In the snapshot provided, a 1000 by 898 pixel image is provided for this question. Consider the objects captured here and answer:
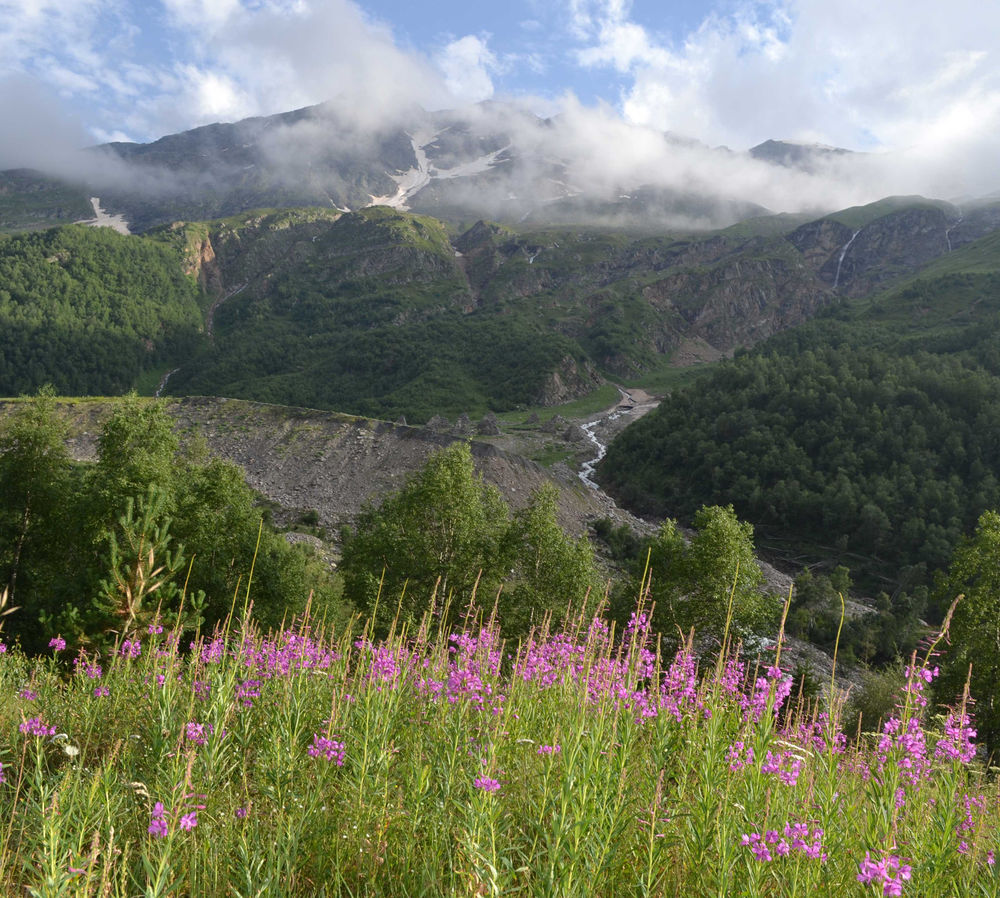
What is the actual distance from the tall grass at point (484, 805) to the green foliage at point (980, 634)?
62.5ft

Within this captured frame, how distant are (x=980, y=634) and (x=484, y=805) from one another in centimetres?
2472

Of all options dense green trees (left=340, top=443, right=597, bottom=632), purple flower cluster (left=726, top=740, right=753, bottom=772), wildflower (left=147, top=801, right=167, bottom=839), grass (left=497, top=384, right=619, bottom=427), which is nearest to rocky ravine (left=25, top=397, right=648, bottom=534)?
dense green trees (left=340, top=443, right=597, bottom=632)

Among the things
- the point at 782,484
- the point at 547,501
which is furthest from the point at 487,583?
the point at 782,484

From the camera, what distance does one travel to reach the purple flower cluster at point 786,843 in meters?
3.09

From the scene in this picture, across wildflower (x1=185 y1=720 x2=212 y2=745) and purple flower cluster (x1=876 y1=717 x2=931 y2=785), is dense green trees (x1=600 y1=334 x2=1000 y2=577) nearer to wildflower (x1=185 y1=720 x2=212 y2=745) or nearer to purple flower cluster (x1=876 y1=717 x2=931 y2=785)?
purple flower cluster (x1=876 y1=717 x2=931 y2=785)

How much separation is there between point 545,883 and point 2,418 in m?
74.7

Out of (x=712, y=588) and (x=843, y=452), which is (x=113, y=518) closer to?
(x=712, y=588)

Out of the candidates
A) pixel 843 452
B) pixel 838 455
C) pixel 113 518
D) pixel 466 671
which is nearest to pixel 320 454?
pixel 113 518

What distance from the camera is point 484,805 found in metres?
3.33

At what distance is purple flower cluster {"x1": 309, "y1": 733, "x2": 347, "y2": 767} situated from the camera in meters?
4.50

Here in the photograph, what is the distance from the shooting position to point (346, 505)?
54.0 m

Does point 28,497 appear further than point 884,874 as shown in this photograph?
Yes

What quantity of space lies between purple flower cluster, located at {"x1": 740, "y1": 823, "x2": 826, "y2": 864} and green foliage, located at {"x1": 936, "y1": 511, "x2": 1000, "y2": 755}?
20.7m

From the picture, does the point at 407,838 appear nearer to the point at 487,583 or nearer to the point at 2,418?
the point at 487,583
